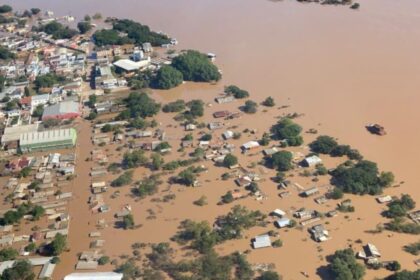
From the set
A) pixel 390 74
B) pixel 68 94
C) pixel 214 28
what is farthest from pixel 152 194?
pixel 214 28

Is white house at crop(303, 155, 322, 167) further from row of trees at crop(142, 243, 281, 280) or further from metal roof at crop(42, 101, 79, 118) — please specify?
metal roof at crop(42, 101, 79, 118)

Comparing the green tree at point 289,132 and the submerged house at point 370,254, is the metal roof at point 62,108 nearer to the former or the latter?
the green tree at point 289,132

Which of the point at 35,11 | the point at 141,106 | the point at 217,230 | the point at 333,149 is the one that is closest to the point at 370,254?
the point at 217,230

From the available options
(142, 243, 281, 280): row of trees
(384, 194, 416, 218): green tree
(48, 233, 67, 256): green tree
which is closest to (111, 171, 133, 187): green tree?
(48, 233, 67, 256): green tree

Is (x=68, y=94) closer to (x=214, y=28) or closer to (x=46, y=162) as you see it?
(x=46, y=162)

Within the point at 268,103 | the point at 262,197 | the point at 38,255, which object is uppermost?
the point at 268,103
